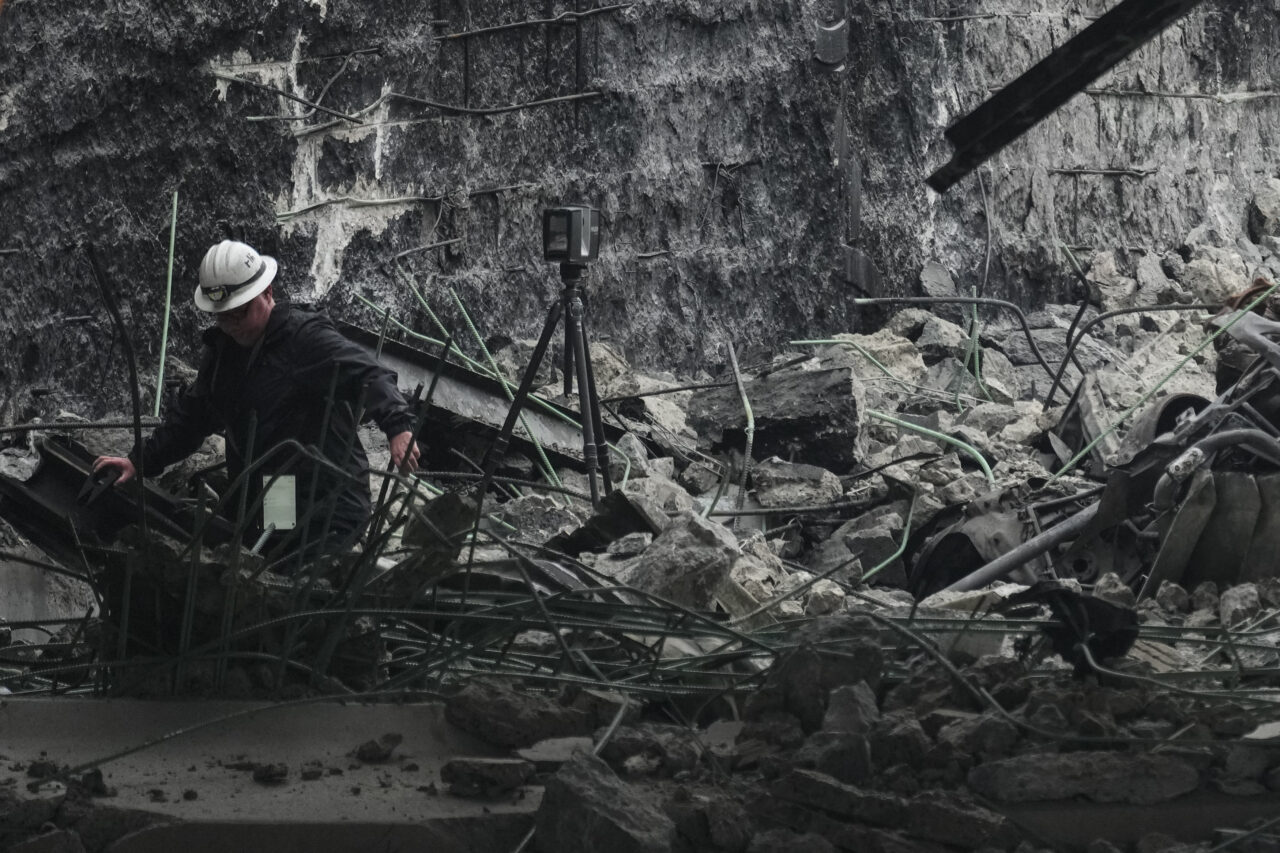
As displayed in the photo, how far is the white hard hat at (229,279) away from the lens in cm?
579

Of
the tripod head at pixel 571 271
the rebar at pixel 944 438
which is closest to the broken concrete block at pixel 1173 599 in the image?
the rebar at pixel 944 438

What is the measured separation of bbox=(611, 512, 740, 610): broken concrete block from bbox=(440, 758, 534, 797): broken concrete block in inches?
71.2

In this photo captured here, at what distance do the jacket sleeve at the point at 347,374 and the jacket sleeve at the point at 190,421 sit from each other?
0.35 metres

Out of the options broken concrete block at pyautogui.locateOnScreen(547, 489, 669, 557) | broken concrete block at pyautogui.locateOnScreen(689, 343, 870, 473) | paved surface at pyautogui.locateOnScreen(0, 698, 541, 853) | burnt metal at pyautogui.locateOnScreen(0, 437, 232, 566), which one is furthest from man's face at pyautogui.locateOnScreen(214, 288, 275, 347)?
broken concrete block at pyautogui.locateOnScreen(689, 343, 870, 473)

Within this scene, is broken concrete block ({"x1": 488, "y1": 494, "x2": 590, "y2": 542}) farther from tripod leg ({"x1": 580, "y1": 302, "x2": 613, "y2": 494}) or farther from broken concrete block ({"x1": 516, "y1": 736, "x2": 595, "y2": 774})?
broken concrete block ({"x1": 516, "y1": 736, "x2": 595, "y2": 774})

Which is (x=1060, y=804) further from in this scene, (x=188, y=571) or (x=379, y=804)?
(x=188, y=571)

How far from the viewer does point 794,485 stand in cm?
891

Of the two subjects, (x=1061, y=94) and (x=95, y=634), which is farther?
(x=95, y=634)

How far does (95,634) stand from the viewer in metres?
3.72

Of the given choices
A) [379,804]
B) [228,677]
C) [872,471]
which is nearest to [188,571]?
[228,677]

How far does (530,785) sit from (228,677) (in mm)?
728

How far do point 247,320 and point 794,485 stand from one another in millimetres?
3744

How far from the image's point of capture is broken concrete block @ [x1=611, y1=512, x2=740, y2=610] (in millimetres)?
5000

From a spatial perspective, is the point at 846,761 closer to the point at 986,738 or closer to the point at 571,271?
the point at 986,738
